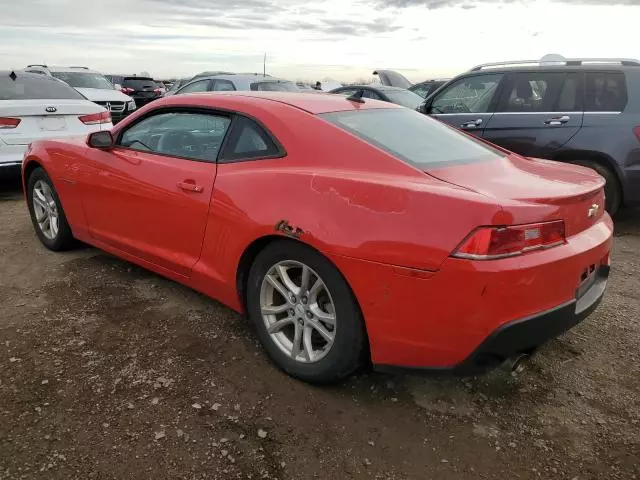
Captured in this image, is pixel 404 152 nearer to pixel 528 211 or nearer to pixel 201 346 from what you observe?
pixel 528 211

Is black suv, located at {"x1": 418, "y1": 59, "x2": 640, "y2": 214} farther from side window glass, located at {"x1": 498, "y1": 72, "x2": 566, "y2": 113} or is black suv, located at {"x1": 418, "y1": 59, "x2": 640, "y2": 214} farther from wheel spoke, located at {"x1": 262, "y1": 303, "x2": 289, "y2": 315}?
wheel spoke, located at {"x1": 262, "y1": 303, "x2": 289, "y2": 315}

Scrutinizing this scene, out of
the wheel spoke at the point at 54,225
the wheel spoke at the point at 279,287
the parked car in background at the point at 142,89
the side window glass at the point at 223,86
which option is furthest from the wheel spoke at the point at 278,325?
the parked car in background at the point at 142,89

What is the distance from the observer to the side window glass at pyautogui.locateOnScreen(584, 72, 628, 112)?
534cm

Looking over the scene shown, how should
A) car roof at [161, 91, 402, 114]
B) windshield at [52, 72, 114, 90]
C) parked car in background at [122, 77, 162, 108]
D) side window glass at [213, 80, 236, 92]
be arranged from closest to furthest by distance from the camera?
car roof at [161, 91, 402, 114] < side window glass at [213, 80, 236, 92] < windshield at [52, 72, 114, 90] < parked car in background at [122, 77, 162, 108]

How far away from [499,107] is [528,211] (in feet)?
14.4

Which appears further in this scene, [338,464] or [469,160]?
[469,160]

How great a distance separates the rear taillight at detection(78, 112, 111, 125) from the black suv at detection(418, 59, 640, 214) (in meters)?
4.22

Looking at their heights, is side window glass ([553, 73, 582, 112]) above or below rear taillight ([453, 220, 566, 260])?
above

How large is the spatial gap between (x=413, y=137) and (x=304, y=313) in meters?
1.10

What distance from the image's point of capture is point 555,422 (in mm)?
2451

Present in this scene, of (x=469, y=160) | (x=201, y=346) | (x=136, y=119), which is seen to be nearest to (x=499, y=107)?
(x=469, y=160)

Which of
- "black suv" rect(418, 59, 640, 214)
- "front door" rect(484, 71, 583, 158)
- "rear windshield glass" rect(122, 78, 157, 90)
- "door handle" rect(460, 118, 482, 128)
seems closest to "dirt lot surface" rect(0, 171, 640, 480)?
"black suv" rect(418, 59, 640, 214)

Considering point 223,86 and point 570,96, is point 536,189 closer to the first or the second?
point 570,96

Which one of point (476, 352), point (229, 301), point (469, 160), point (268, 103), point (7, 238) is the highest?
point (268, 103)
